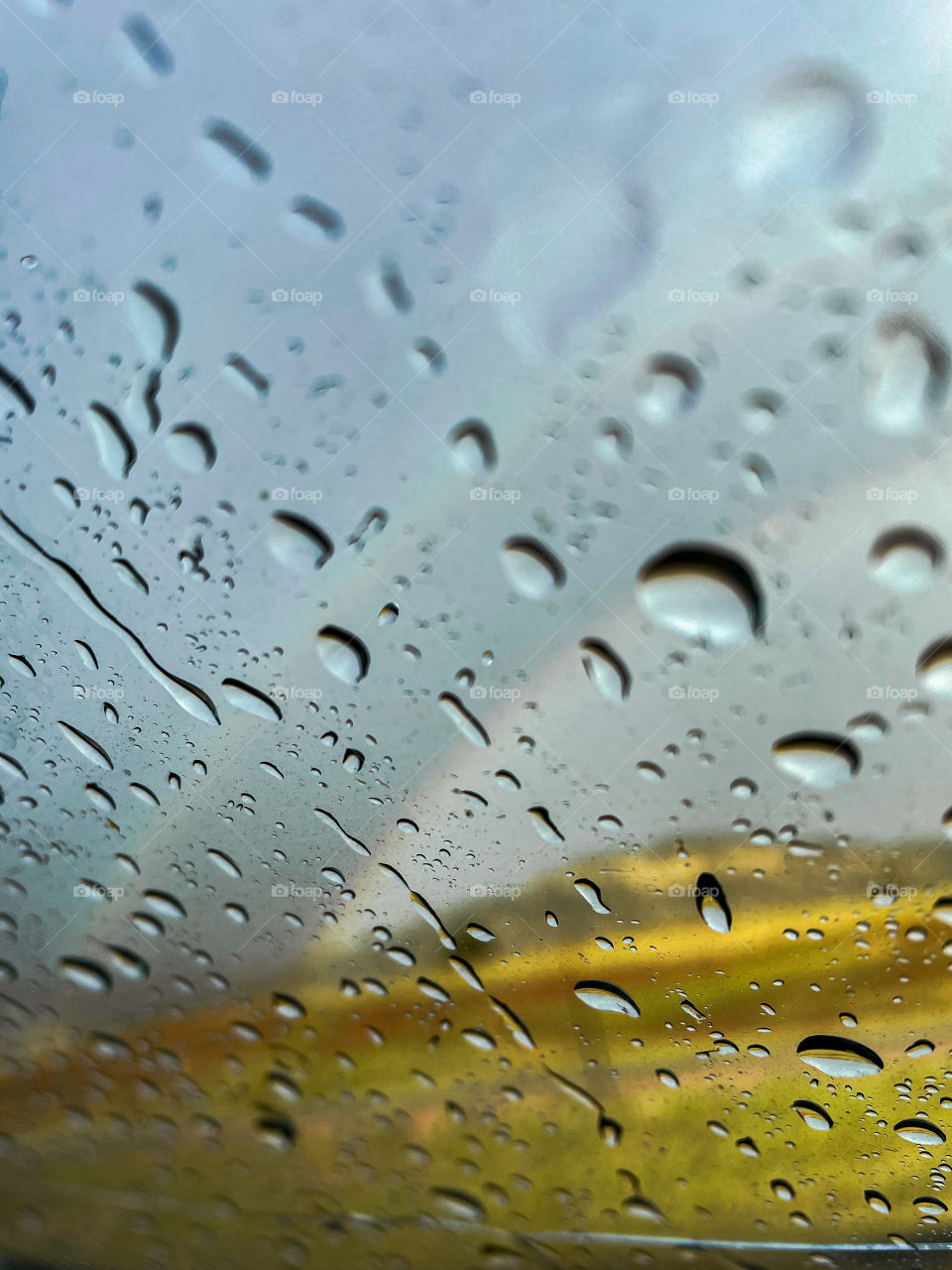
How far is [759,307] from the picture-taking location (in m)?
0.64

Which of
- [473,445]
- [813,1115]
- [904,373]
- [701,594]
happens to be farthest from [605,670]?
[813,1115]

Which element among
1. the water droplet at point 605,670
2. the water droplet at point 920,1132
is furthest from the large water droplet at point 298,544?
the water droplet at point 920,1132

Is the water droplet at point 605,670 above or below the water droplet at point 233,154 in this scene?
below

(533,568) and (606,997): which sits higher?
(533,568)

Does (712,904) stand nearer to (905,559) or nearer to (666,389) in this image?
(905,559)

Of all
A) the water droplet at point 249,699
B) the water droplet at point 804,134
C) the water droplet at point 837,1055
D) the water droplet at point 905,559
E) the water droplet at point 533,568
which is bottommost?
the water droplet at point 837,1055

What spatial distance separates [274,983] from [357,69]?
31.1 inches

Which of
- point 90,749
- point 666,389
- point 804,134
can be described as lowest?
point 90,749

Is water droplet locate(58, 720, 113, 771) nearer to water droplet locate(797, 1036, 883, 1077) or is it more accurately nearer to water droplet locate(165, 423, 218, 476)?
water droplet locate(165, 423, 218, 476)

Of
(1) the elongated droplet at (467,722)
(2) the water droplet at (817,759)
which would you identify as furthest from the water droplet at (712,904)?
(1) the elongated droplet at (467,722)

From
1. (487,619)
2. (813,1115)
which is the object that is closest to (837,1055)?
(813,1115)

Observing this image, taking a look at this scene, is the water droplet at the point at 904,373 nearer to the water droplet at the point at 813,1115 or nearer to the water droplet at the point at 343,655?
the water droplet at the point at 343,655

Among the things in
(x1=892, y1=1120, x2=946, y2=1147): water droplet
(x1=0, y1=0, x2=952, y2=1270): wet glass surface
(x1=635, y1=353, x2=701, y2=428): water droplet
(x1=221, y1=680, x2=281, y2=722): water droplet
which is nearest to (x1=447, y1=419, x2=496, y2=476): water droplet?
(x1=0, y1=0, x2=952, y2=1270): wet glass surface

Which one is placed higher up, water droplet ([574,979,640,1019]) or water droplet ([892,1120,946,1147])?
water droplet ([892,1120,946,1147])
